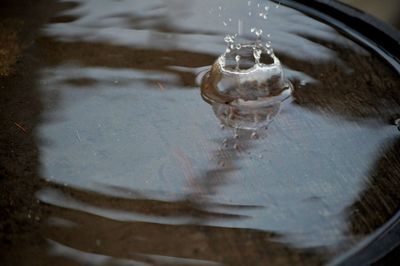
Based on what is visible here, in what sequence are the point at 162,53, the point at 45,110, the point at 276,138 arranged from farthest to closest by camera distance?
the point at 162,53
the point at 45,110
the point at 276,138

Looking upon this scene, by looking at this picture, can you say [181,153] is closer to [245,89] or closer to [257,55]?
[245,89]

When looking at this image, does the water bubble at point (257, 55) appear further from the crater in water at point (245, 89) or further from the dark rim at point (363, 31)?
the dark rim at point (363, 31)

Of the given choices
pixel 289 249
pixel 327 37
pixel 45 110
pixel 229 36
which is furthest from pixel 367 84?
Answer: pixel 45 110

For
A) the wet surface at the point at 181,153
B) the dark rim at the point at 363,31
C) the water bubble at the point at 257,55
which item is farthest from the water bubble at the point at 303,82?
the dark rim at the point at 363,31

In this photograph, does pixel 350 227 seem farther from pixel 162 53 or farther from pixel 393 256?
pixel 162 53

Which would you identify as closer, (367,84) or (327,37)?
(367,84)

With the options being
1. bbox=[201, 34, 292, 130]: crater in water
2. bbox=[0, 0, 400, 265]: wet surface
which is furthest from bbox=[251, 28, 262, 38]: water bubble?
bbox=[201, 34, 292, 130]: crater in water

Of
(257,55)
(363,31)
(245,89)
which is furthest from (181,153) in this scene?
(363,31)
